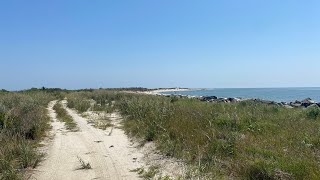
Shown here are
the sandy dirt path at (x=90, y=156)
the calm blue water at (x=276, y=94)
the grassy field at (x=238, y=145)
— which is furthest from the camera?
the calm blue water at (x=276, y=94)

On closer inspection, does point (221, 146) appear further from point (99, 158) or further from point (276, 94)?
point (276, 94)

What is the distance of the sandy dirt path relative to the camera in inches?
A: 340

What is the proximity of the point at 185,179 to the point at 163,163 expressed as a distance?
1720 mm

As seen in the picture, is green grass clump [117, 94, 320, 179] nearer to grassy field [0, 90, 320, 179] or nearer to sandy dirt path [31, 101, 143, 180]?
grassy field [0, 90, 320, 179]

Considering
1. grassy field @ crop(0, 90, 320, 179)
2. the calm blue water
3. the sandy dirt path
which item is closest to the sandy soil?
the sandy dirt path

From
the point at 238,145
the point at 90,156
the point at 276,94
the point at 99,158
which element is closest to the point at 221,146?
the point at 238,145

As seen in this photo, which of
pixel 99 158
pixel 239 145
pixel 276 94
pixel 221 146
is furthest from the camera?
pixel 276 94

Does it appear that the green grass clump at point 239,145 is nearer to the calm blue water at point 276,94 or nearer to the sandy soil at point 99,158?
the sandy soil at point 99,158

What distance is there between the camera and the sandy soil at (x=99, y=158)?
866 centimetres

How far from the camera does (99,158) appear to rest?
10.3m

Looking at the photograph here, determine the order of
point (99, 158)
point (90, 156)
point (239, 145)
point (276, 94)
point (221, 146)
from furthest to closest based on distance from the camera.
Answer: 1. point (276, 94)
2. point (90, 156)
3. point (99, 158)
4. point (221, 146)
5. point (239, 145)

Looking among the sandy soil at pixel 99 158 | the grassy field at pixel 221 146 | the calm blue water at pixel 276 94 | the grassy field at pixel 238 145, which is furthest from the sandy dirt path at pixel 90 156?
the calm blue water at pixel 276 94

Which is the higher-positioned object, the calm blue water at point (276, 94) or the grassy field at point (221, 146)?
the grassy field at point (221, 146)

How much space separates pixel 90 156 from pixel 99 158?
43 cm
